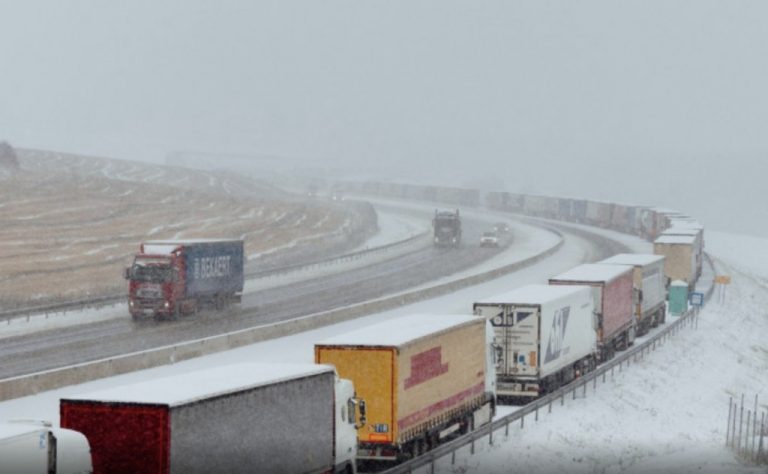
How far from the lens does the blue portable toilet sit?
6531 cm

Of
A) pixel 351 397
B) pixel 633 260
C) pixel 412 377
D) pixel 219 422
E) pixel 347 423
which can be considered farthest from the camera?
pixel 633 260

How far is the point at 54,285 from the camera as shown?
6481cm

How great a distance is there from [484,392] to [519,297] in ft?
20.4

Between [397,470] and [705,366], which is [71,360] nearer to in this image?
[397,470]

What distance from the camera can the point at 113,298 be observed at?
57188mm

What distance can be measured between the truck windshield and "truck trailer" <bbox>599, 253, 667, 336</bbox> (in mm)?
18750

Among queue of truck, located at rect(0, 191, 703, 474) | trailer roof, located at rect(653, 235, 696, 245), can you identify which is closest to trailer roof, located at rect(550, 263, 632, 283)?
queue of truck, located at rect(0, 191, 703, 474)

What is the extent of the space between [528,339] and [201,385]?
713 inches

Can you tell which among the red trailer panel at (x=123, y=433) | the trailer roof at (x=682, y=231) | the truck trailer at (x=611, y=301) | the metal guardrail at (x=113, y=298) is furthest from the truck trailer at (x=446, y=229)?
the red trailer panel at (x=123, y=433)

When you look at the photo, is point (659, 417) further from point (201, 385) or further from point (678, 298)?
point (678, 298)

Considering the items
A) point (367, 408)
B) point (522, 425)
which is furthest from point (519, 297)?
point (367, 408)

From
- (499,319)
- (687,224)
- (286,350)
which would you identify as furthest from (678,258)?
(499,319)

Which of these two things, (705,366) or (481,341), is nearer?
(481,341)

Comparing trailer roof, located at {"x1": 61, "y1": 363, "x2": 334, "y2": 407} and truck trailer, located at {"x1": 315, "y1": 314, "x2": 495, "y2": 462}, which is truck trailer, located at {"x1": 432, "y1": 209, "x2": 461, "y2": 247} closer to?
truck trailer, located at {"x1": 315, "y1": 314, "x2": 495, "y2": 462}
